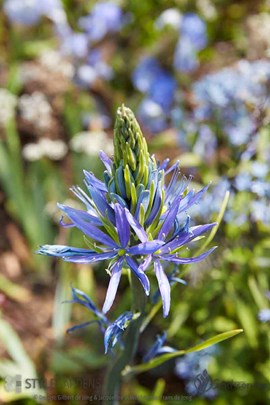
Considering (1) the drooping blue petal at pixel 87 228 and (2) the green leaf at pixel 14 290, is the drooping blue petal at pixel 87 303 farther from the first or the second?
(2) the green leaf at pixel 14 290

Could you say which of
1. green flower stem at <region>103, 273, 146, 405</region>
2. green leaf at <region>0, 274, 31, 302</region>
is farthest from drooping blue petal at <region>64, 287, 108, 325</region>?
green leaf at <region>0, 274, 31, 302</region>

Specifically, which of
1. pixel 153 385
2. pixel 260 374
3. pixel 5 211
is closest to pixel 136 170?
pixel 260 374

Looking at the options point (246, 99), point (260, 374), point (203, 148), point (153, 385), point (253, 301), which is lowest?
point (153, 385)

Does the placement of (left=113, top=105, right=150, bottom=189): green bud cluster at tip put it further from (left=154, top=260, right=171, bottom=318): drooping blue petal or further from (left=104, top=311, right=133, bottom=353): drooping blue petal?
(left=104, top=311, right=133, bottom=353): drooping blue petal

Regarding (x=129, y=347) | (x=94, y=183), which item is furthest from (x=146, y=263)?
(x=129, y=347)

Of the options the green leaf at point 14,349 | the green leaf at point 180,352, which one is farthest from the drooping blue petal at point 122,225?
the green leaf at point 14,349

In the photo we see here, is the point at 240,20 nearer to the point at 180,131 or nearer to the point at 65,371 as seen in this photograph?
the point at 180,131
